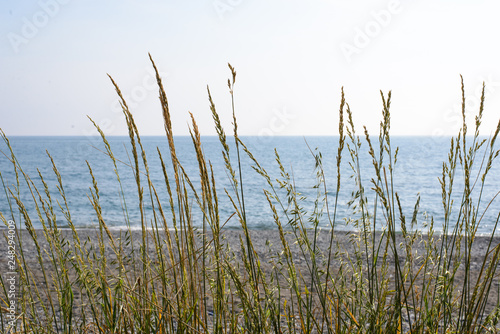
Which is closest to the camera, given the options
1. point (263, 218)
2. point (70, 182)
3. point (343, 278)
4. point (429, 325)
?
point (429, 325)

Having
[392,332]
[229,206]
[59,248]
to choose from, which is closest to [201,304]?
[59,248]

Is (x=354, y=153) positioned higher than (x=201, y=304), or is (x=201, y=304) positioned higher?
(x=354, y=153)

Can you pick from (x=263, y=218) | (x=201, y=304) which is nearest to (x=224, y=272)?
(x=201, y=304)

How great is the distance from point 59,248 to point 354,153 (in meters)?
1.08

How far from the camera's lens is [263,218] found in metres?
21.1

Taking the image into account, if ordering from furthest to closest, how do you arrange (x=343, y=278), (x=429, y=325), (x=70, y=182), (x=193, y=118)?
(x=70, y=182)
(x=343, y=278)
(x=429, y=325)
(x=193, y=118)

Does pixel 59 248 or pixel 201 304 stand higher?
pixel 59 248

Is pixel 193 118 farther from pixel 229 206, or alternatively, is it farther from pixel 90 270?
pixel 229 206

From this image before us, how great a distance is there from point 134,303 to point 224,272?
36cm

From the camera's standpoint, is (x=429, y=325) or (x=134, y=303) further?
(x=134, y=303)

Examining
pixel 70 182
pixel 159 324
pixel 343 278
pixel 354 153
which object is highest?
pixel 354 153

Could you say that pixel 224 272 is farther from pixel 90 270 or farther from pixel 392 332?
pixel 392 332

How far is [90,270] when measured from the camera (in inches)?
65.6

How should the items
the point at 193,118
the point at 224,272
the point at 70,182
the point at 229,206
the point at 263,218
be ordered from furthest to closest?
the point at 70,182 < the point at 229,206 < the point at 263,218 < the point at 224,272 < the point at 193,118
